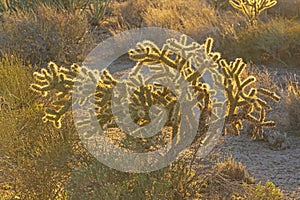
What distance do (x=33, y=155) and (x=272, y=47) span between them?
20.1 feet

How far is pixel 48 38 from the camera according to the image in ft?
33.2

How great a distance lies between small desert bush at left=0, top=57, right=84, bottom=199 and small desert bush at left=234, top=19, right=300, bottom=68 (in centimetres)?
480

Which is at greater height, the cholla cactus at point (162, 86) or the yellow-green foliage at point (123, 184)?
the cholla cactus at point (162, 86)

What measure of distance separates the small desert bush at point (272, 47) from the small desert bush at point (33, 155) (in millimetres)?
4802

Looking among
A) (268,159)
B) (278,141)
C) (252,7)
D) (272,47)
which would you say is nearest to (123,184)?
(268,159)

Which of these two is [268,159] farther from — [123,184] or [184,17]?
[184,17]

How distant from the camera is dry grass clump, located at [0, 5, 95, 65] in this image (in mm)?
9875

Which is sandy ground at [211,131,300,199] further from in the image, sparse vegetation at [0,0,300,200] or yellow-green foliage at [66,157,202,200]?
yellow-green foliage at [66,157,202,200]

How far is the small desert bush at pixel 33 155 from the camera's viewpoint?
439 centimetres

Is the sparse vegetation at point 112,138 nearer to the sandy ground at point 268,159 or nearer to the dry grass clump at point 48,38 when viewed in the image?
the sandy ground at point 268,159

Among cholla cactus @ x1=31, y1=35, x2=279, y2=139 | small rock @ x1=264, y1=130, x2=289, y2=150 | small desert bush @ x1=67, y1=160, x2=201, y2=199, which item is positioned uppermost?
cholla cactus @ x1=31, y1=35, x2=279, y2=139

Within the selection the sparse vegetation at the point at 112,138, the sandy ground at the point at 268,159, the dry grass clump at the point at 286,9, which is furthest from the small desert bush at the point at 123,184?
the dry grass clump at the point at 286,9

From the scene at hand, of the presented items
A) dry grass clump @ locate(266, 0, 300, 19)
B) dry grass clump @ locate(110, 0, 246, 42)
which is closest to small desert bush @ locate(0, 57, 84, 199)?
dry grass clump @ locate(110, 0, 246, 42)

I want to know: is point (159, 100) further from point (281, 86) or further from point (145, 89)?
point (281, 86)
